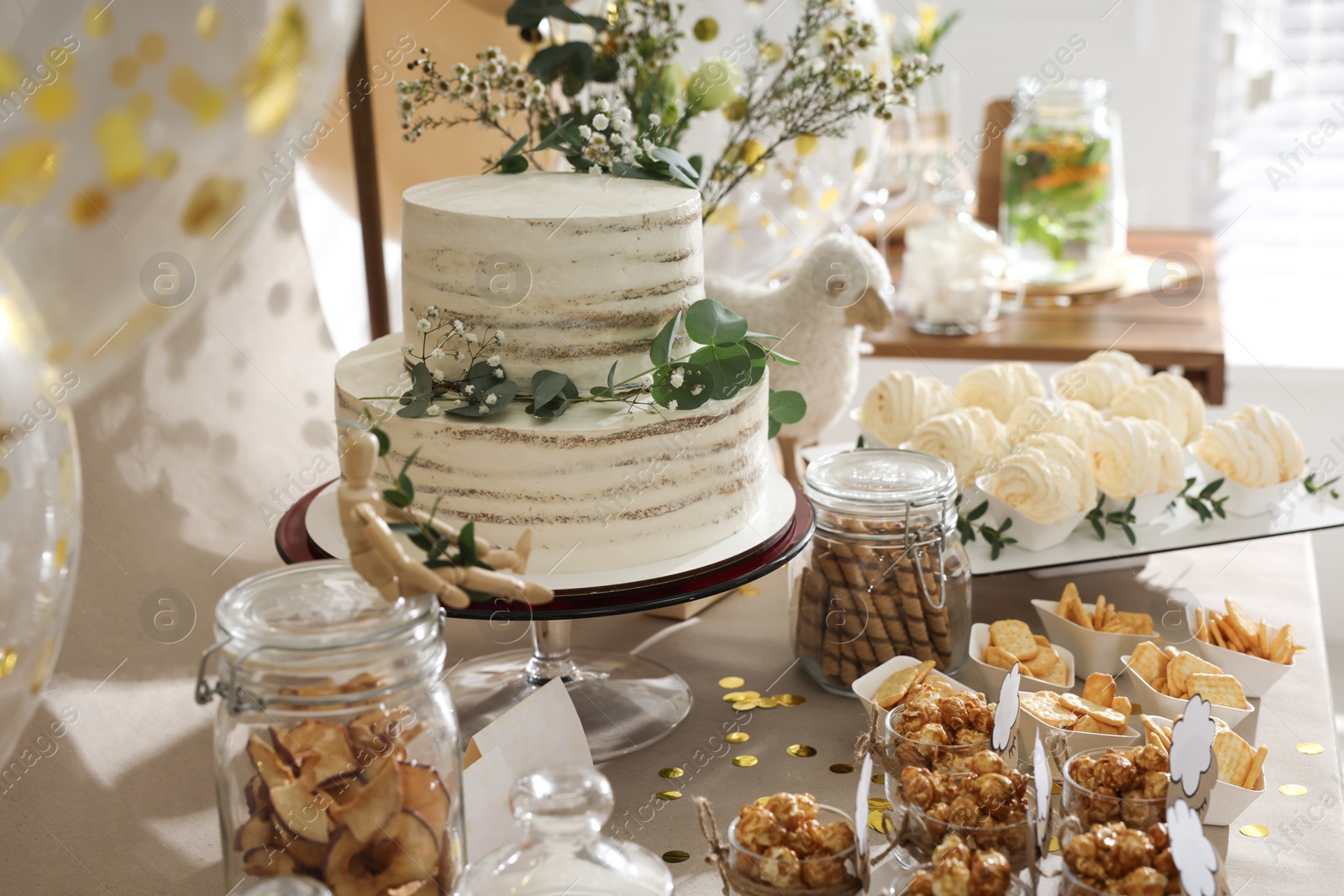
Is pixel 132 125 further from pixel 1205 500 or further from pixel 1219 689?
pixel 1205 500

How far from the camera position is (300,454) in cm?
137

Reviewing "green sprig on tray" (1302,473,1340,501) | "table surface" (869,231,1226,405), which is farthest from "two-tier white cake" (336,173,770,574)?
"table surface" (869,231,1226,405)

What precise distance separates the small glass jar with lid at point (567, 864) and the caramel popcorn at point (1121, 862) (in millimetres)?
212

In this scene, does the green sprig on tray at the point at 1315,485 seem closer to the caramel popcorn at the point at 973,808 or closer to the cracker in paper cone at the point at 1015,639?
the cracker in paper cone at the point at 1015,639

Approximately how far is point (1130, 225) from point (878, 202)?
3.53 feet

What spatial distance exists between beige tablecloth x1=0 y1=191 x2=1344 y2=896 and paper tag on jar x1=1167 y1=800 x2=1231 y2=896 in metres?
0.21

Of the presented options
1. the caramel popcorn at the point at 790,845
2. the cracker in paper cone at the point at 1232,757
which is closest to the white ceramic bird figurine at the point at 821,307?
the cracker in paper cone at the point at 1232,757

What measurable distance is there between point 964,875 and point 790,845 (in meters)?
0.09

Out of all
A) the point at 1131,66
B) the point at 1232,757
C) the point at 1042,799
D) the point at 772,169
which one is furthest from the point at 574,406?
the point at 1131,66

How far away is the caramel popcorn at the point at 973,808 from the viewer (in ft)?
2.16

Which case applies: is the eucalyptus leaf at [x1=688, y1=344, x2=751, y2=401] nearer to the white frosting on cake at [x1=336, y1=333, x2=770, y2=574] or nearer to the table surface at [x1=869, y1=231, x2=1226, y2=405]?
the white frosting on cake at [x1=336, y1=333, x2=770, y2=574]

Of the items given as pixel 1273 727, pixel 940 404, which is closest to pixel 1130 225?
pixel 940 404

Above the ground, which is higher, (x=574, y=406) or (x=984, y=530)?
(x=574, y=406)

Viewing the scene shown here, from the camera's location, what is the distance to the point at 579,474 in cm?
82
